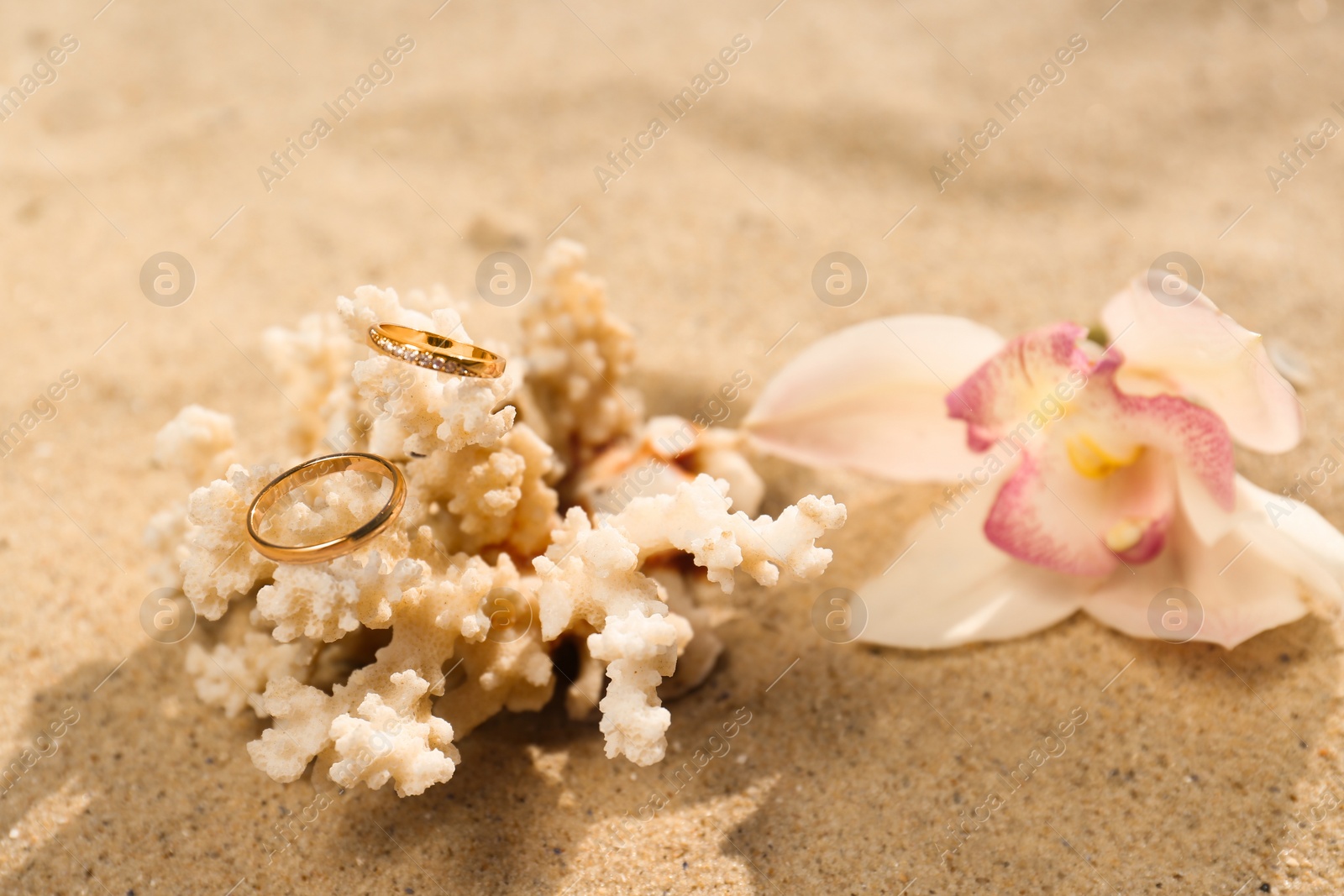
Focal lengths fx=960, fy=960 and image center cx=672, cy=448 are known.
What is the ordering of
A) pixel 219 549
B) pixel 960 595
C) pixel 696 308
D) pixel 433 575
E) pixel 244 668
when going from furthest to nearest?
Answer: pixel 696 308 < pixel 960 595 < pixel 244 668 < pixel 433 575 < pixel 219 549

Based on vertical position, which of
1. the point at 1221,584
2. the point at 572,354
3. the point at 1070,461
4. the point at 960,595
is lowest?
the point at 960,595

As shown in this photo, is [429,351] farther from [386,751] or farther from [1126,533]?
[1126,533]

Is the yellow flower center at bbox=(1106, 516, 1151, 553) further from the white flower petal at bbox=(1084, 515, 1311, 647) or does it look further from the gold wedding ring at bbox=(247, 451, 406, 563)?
the gold wedding ring at bbox=(247, 451, 406, 563)

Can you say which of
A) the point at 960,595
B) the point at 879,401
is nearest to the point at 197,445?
the point at 879,401

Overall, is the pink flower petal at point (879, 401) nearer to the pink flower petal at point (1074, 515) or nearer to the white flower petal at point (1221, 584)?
the pink flower petal at point (1074, 515)

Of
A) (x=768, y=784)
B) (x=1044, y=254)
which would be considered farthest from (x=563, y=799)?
(x=1044, y=254)

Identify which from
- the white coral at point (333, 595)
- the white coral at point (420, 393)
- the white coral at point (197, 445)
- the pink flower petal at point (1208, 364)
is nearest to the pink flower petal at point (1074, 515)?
the pink flower petal at point (1208, 364)

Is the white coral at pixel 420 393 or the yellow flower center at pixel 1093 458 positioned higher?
the white coral at pixel 420 393
